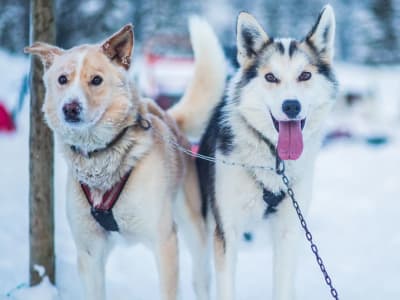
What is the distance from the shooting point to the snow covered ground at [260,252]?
3.67 m

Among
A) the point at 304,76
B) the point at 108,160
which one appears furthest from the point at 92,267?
the point at 304,76

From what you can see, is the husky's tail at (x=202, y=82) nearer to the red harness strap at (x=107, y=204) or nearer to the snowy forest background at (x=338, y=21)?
the red harness strap at (x=107, y=204)

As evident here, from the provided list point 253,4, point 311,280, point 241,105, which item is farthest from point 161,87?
point 253,4

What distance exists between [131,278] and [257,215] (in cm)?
143

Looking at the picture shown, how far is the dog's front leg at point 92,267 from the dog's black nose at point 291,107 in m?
1.19

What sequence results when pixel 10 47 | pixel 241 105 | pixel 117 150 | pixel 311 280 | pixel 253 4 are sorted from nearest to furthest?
1. pixel 117 150
2. pixel 241 105
3. pixel 311 280
4. pixel 10 47
5. pixel 253 4

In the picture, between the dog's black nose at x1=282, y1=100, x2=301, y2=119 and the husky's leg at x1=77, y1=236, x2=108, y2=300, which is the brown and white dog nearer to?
the husky's leg at x1=77, y1=236, x2=108, y2=300

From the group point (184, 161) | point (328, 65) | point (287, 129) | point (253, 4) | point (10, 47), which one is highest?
point (253, 4)

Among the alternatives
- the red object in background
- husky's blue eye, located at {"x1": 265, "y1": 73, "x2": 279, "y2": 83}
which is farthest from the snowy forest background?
husky's blue eye, located at {"x1": 265, "y1": 73, "x2": 279, "y2": 83}

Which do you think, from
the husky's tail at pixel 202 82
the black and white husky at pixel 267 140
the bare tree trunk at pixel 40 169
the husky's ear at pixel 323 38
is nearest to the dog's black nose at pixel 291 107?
the black and white husky at pixel 267 140

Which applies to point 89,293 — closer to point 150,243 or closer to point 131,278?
point 150,243

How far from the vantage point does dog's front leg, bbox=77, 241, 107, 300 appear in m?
2.95

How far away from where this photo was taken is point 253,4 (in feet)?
109

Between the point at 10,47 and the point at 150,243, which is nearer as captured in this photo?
the point at 150,243
